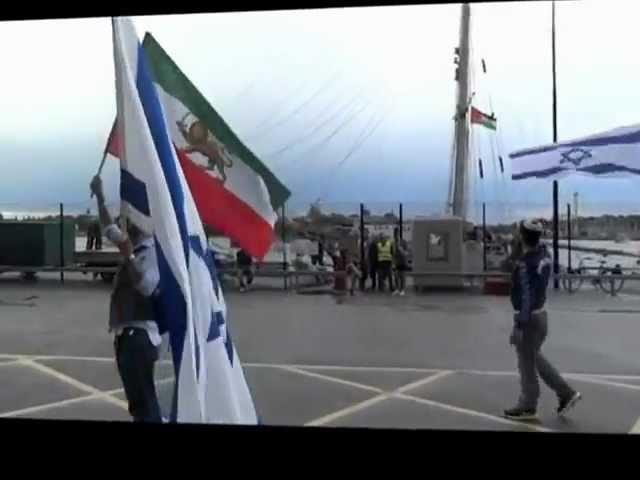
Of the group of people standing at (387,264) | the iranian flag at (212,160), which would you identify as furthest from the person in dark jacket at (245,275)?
the iranian flag at (212,160)

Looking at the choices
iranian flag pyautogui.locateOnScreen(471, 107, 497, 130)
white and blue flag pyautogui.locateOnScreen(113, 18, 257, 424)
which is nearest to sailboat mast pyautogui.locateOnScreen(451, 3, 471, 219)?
iranian flag pyautogui.locateOnScreen(471, 107, 497, 130)

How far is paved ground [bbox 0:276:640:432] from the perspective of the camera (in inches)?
221

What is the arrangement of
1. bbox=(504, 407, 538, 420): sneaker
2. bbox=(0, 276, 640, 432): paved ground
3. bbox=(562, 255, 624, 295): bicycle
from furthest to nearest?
1. bbox=(562, 255, 624, 295): bicycle
2. bbox=(0, 276, 640, 432): paved ground
3. bbox=(504, 407, 538, 420): sneaker

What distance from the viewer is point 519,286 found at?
534cm

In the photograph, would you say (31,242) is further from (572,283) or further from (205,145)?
(205,145)

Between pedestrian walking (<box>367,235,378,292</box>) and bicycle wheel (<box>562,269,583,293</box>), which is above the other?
pedestrian walking (<box>367,235,378,292</box>)

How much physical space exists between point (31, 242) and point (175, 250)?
13706mm

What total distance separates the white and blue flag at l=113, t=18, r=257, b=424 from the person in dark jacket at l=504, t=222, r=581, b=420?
8.10 ft

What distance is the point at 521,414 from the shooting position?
214 inches

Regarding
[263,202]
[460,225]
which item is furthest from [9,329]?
[460,225]

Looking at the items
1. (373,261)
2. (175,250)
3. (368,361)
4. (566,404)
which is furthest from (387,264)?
(175,250)

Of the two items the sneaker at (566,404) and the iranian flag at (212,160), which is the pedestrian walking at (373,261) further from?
the iranian flag at (212,160)

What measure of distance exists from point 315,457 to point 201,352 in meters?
0.78

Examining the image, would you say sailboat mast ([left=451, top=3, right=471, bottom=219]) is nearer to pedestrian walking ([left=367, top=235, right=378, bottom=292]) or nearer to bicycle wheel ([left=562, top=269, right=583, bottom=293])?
pedestrian walking ([left=367, top=235, right=378, bottom=292])
